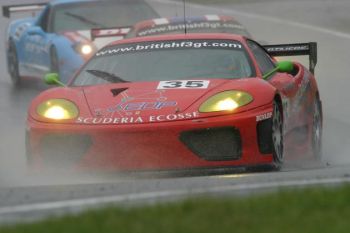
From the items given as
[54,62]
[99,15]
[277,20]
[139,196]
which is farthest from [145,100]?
[277,20]

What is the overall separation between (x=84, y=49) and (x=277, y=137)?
24.9 ft

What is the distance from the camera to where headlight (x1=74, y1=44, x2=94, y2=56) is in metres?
16.4

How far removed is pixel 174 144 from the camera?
8.77 metres

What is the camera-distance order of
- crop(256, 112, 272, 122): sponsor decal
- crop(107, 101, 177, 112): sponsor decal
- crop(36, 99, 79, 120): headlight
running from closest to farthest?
crop(256, 112, 272, 122): sponsor decal → crop(107, 101, 177, 112): sponsor decal → crop(36, 99, 79, 120): headlight

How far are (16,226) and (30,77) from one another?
13.6 meters

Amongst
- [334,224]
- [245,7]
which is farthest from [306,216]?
[245,7]

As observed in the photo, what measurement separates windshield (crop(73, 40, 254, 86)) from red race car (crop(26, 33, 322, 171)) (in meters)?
0.01

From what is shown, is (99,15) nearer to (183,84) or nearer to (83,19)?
(83,19)

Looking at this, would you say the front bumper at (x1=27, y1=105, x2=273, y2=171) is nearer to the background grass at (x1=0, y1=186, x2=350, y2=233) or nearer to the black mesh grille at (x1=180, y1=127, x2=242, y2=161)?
the black mesh grille at (x1=180, y1=127, x2=242, y2=161)

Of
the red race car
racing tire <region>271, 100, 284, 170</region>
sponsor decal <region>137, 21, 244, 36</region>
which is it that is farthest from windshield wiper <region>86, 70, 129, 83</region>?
sponsor decal <region>137, 21, 244, 36</region>

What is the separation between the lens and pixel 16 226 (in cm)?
572

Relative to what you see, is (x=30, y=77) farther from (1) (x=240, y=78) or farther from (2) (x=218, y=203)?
(2) (x=218, y=203)

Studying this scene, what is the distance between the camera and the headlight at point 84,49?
647 inches

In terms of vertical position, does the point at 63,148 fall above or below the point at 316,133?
above
